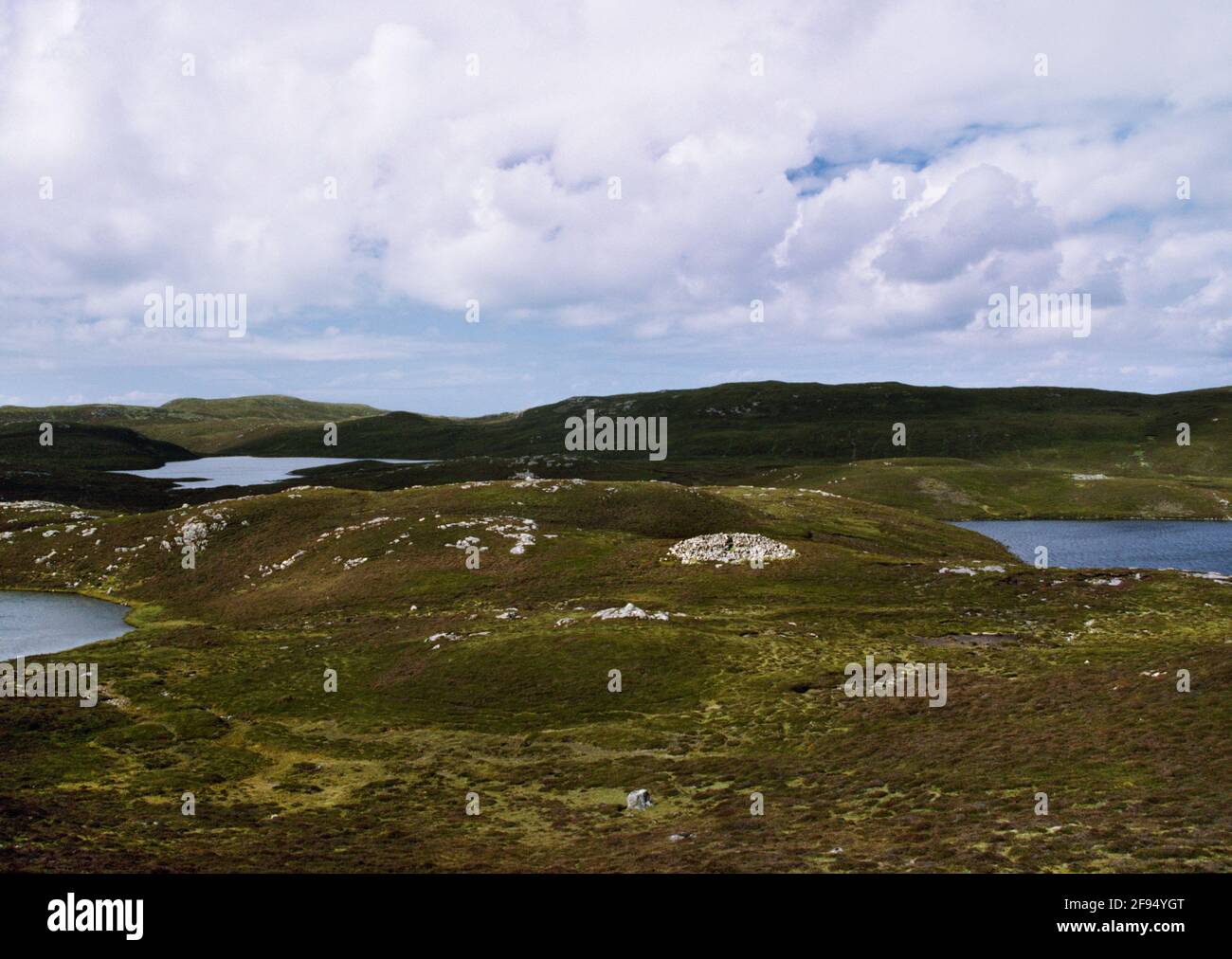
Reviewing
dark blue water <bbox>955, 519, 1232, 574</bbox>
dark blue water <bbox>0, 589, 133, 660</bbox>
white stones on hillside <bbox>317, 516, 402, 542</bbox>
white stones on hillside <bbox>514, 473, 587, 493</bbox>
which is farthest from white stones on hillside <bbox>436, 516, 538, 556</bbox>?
dark blue water <bbox>955, 519, 1232, 574</bbox>

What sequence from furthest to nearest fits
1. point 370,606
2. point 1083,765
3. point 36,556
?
point 36,556 → point 370,606 → point 1083,765

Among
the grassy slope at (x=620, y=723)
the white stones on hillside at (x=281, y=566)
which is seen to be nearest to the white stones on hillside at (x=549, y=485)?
the grassy slope at (x=620, y=723)

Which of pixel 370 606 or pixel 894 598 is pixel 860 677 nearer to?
pixel 894 598

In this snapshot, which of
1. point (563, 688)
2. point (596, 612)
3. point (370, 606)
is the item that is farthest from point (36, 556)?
point (563, 688)

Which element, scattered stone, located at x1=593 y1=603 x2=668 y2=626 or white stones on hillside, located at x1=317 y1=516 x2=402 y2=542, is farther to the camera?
white stones on hillside, located at x1=317 y1=516 x2=402 y2=542

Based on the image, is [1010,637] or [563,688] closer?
[563,688]

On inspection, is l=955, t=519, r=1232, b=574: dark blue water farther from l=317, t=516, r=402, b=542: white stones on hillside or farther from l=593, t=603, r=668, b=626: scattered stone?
l=317, t=516, r=402, b=542: white stones on hillside
